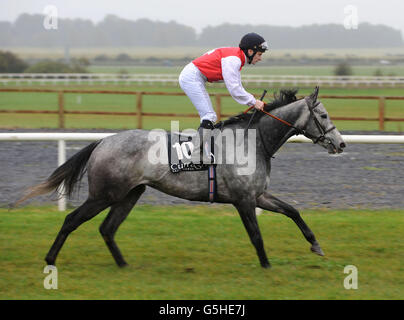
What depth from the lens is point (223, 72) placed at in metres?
5.13

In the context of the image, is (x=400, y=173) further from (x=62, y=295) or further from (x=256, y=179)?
(x=62, y=295)

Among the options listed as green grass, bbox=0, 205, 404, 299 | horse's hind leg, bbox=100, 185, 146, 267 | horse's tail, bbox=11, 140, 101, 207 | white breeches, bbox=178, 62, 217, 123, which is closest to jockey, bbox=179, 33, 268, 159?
white breeches, bbox=178, 62, 217, 123

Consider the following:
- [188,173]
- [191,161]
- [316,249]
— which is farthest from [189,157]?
[316,249]

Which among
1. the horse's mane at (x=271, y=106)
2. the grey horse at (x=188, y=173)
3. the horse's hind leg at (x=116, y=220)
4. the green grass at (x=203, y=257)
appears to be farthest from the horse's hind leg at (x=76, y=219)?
the horse's mane at (x=271, y=106)

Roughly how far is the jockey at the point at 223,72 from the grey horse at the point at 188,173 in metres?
0.22

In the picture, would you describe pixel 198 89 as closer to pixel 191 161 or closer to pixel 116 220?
pixel 191 161

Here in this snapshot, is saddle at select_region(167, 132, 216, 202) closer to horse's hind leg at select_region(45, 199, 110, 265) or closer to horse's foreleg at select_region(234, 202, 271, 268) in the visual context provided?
horse's foreleg at select_region(234, 202, 271, 268)

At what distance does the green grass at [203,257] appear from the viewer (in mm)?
4574

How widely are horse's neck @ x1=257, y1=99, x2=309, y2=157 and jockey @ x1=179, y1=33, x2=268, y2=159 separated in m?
0.20

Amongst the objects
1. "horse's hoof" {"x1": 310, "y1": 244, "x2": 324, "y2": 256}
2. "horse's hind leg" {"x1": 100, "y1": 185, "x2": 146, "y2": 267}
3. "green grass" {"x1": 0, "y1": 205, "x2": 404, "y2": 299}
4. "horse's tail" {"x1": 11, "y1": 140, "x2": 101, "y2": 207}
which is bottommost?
"green grass" {"x1": 0, "y1": 205, "x2": 404, "y2": 299}

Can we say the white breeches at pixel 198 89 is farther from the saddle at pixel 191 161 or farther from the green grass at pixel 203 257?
the green grass at pixel 203 257

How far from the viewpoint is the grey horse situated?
5.16m
